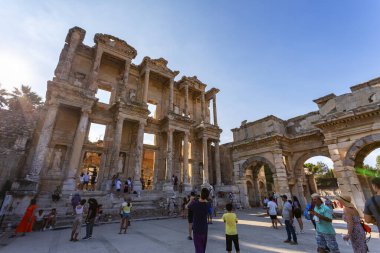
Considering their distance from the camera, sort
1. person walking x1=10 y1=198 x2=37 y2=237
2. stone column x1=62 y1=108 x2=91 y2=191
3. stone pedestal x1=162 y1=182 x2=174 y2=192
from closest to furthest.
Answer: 1. person walking x1=10 y1=198 x2=37 y2=237
2. stone column x1=62 y1=108 x2=91 y2=191
3. stone pedestal x1=162 y1=182 x2=174 y2=192

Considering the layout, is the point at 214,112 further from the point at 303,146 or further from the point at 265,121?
the point at 303,146

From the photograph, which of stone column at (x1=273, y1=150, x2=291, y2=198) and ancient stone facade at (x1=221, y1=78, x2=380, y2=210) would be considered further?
stone column at (x1=273, y1=150, x2=291, y2=198)

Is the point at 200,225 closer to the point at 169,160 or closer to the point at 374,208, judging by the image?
the point at 374,208

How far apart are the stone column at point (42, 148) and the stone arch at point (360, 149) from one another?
1954 centimetres

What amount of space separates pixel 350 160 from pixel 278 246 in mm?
10243

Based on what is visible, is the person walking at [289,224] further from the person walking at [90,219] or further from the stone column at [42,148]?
the stone column at [42,148]

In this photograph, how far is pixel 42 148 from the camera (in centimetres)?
1266

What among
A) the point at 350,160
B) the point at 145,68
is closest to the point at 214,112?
the point at 145,68

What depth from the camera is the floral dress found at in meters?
3.44

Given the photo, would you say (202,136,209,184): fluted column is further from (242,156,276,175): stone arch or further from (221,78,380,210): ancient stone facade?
(242,156,276,175): stone arch

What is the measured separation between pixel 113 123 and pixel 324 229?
16938mm

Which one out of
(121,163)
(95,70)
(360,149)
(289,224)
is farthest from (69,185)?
(360,149)

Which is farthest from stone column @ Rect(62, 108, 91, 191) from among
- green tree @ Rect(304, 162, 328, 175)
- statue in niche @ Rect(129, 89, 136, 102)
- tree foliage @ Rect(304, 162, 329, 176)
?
tree foliage @ Rect(304, 162, 329, 176)

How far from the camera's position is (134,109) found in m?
17.3
